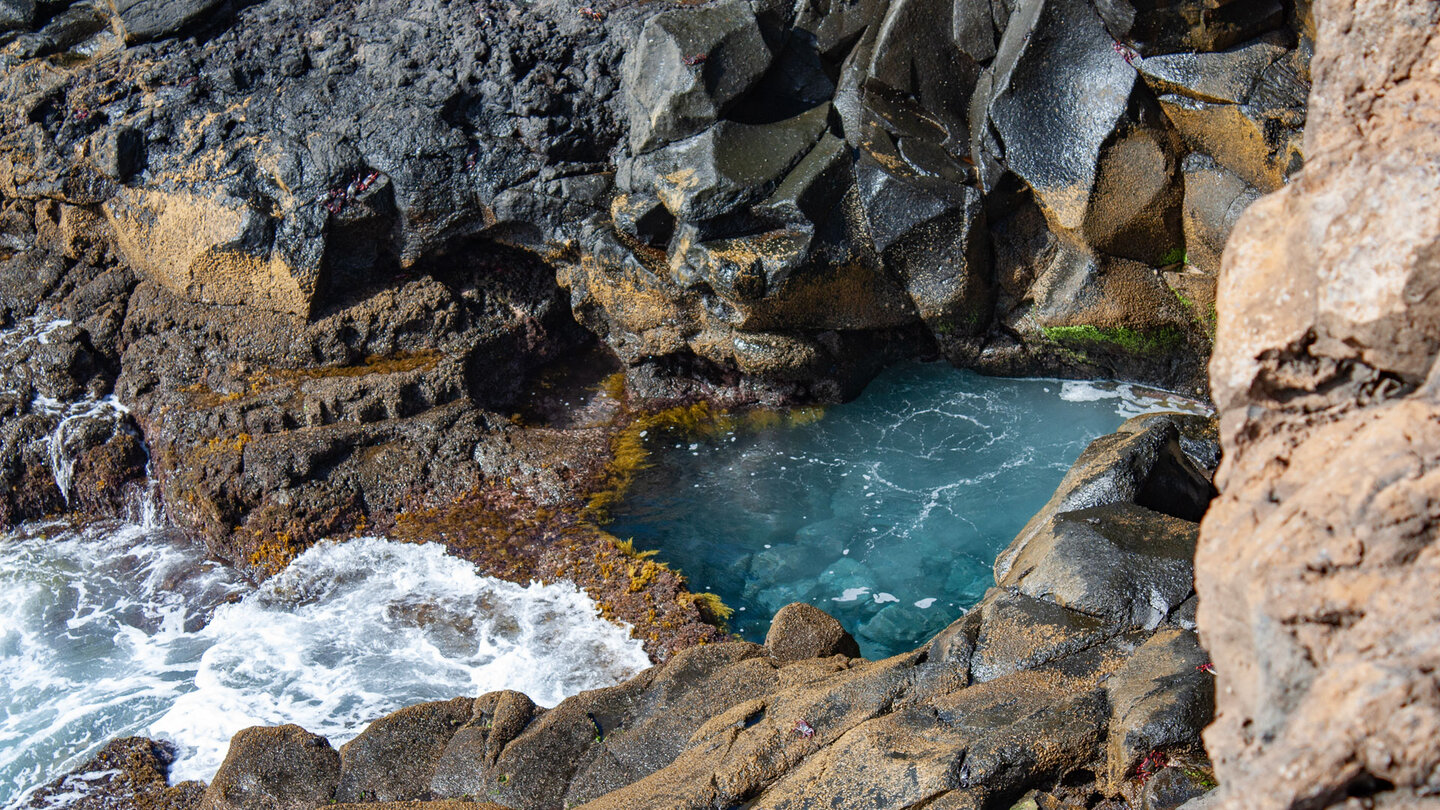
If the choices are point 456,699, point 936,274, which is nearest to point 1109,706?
point 456,699

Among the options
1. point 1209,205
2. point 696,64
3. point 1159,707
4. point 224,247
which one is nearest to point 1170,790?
point 1159,707

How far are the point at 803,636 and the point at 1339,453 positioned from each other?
218 inches

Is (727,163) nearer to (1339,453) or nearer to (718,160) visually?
(718,160)

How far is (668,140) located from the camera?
39.6 feet

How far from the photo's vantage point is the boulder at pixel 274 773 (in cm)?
719

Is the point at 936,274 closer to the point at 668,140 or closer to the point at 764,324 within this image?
the point at 764,324

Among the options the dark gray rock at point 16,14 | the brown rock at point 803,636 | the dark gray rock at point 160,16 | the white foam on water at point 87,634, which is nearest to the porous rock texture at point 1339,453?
the brown rock at point 803,636

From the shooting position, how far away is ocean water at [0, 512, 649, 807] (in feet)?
30.5

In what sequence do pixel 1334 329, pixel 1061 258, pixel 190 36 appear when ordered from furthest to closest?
pixel 190 36
pixel 1061 258
pixel 1334 329

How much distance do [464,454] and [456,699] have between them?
4.79 m

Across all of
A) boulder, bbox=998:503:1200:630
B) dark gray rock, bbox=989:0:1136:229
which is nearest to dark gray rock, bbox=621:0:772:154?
dark gray rock, bbox=989:0:1136:229

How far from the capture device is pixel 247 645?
33.8ft

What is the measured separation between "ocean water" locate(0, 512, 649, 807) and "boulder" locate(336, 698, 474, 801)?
1.46 m

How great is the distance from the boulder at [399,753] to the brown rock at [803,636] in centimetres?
261
